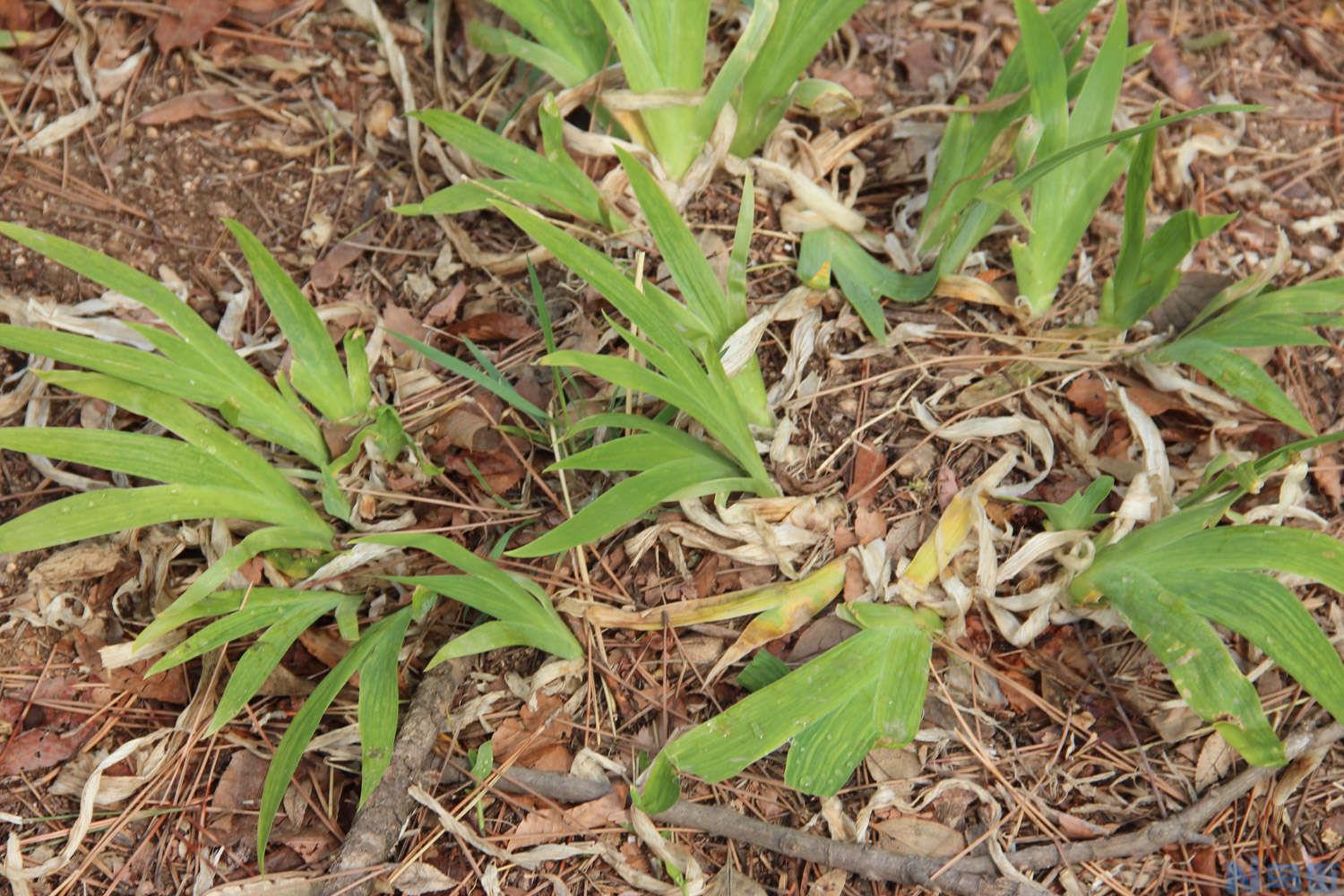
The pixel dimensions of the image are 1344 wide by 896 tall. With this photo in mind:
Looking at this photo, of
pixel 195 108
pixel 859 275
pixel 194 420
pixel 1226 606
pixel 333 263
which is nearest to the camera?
pixel 1226 606

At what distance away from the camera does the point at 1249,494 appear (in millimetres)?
1365

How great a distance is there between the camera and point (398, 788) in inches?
46.9

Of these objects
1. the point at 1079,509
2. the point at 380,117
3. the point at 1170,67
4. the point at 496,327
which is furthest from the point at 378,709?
the point at 1170,67

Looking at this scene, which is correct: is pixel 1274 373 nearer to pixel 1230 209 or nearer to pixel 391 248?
pixel 1230 209

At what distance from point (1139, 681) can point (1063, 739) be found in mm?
135

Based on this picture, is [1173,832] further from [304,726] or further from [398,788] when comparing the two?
[304,726]

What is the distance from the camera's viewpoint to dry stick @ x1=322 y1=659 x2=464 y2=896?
1.14 meters

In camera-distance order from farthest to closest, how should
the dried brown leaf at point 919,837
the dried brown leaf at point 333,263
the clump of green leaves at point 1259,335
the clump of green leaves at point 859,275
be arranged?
the dried brown leaf at point 333,263 → the clump of green leaves at point 859,275 → the clump of green leaves at point 1259,335 → the dried brown leaf at point 919,837

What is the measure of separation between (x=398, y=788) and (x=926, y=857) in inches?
25.5

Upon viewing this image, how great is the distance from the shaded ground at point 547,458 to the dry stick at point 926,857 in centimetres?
2

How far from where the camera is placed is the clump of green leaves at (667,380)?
113 cm

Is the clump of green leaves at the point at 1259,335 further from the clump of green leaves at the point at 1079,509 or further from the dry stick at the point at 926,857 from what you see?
the dry stick at the point at 926,857

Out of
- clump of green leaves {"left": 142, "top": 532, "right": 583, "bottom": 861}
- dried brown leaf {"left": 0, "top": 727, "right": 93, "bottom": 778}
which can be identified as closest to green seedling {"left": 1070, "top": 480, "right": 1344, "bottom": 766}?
clump of green leaves {"left": 142, "top": 532, "right": 583, "bottom": 861}

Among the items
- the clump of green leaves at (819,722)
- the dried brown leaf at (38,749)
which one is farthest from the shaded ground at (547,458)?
the clump of green leaves at (819,722)
